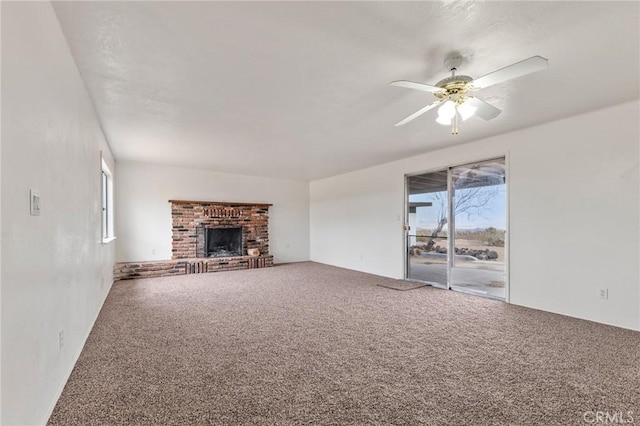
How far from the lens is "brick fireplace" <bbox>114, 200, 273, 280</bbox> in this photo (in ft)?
20.9

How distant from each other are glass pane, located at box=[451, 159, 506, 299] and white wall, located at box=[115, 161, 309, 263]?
14.9ft

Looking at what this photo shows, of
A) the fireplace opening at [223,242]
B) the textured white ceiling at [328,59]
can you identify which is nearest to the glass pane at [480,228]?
the textured white ceiling at [328,59]

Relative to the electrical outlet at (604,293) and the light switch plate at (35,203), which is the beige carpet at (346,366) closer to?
the electrical outlet at (604,293)

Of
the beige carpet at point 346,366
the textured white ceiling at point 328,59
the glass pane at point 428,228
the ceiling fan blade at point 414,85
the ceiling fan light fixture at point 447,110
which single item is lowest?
the beige carpet at point 346,366

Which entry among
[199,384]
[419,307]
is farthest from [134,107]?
[419,307]

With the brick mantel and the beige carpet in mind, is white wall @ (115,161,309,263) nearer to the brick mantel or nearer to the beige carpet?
the brick mantel

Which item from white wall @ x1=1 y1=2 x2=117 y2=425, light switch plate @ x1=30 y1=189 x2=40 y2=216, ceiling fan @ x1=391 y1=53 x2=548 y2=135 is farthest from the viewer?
ceiling fan @ x1=391 y1=53 x2=548 y2=135

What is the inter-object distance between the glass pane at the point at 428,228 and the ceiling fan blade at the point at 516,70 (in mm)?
3217

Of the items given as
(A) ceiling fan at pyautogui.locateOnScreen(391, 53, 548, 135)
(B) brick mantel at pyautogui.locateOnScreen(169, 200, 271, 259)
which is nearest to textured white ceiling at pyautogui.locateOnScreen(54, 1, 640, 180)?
(A) ceiling fan at pyautogui.locateOnScreen(391, 53, 548, 135)

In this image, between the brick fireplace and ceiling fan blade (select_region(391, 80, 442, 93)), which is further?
the brick fireplace

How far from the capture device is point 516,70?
2035 millimetres

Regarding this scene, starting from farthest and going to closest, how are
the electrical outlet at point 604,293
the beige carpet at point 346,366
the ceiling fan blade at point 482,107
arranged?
the electrical outlet at point 604,293 < the ceiling fan blade at point 482,107 < the beige carpet at point 346,366

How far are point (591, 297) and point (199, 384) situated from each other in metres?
4.14

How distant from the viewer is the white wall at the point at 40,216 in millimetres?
1289
